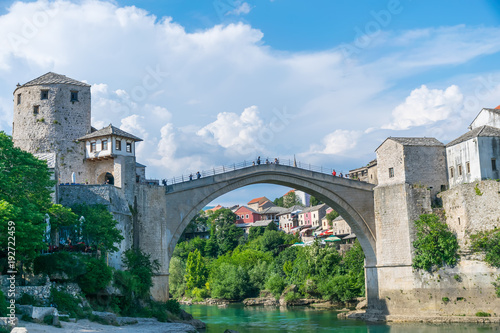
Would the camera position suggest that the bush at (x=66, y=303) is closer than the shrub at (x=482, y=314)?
Yes

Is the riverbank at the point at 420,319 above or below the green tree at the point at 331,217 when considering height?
below

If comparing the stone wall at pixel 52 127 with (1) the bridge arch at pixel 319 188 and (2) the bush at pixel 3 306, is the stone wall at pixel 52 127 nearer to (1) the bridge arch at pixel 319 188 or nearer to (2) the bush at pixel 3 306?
(1) the bridge arch at pixel 319 188

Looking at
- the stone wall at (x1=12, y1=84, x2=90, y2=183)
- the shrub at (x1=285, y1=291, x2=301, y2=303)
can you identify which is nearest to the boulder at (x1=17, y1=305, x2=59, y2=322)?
the stone wall at (x1=12, y1=84, x2=90, y2=183)

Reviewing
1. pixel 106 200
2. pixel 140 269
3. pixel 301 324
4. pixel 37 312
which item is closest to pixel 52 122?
pixel 106 200

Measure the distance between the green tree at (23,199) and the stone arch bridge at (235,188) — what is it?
9321mm

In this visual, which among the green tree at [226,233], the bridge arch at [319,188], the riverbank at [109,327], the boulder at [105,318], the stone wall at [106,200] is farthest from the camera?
the green tree at [226,233]

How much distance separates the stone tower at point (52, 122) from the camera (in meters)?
35.6

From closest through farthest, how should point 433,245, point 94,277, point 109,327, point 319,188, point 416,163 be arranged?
point 109,327
point 94,277
point 433,245
point 416,163
point 319,188

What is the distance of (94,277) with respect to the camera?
26.8 meters

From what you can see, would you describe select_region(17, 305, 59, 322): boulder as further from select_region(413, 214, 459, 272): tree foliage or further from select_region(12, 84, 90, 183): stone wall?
select_region(413, 214, 459, 272): tree foliage

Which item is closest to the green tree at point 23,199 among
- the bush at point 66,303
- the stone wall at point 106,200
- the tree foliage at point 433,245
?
the bush at point 66,303

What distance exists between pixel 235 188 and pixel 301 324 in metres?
10.2

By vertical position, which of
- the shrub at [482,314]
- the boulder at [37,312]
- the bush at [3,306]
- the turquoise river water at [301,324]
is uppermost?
the bush at [3,306]

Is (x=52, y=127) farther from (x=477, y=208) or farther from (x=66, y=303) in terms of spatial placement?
(x=477, y=208)
